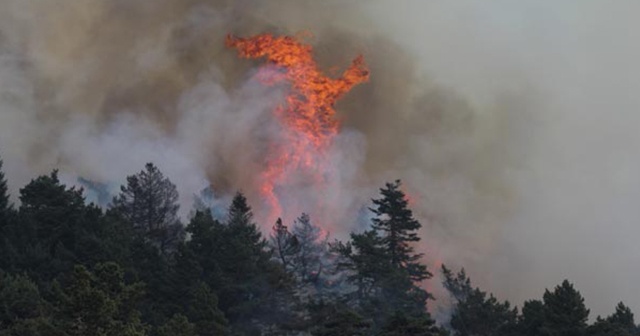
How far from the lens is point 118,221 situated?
200ft

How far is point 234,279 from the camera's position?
5566 centimetres

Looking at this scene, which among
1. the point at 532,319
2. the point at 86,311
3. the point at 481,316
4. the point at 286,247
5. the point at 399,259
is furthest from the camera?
the point at 286,247

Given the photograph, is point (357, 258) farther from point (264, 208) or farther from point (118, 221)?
point (264, 208)

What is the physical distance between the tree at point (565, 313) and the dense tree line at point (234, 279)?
0.21ft

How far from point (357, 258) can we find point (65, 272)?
75.9 ft

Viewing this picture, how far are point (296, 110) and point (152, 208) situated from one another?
3172 centimetres

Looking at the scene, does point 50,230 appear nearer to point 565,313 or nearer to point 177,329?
point 177,329

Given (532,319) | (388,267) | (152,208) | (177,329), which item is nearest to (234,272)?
(388,267)

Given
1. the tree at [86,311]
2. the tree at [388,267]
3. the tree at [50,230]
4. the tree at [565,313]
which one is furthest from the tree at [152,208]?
the tree at [86,311]

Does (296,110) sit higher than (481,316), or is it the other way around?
(296,110)

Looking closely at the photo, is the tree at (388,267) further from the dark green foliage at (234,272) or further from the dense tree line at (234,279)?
the dark green foliage at (234,272)

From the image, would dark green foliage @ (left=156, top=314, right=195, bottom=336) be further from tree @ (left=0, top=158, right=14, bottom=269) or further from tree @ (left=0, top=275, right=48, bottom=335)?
tree @ (left=0, top=158, right=14, bottom=269)

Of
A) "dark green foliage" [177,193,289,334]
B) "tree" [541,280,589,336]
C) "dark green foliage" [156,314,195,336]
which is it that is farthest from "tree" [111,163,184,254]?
"tree" [541,280,589,336]

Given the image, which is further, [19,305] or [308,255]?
[308,255]
